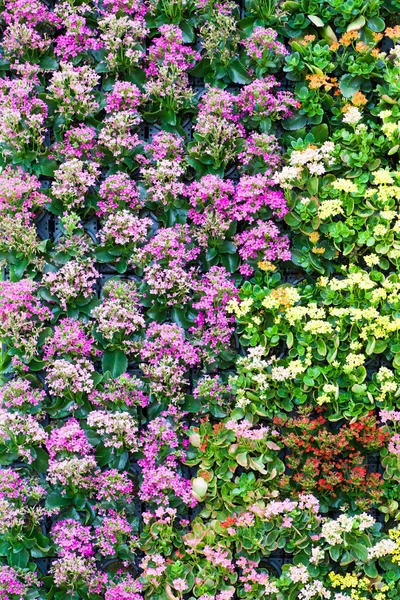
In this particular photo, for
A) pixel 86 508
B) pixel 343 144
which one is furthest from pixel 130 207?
pixel 86 508

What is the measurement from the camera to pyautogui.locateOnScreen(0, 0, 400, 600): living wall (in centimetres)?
297

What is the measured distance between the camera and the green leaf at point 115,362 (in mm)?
3076

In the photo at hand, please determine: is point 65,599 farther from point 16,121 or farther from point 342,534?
point 16,121

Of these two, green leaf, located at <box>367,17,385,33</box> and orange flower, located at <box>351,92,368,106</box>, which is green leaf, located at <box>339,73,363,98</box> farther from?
green leaf, located at <box>367,17,385,33</box>

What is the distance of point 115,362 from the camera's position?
3080 millimetres

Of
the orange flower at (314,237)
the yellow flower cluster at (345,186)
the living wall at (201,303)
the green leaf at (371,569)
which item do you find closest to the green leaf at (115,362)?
the living wall at (201,303)

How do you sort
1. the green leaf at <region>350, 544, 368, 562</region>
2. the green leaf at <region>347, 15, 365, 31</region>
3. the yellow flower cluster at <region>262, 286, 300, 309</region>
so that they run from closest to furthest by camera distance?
the green leaf at <region>350, 544, 368, 562</region> → the yellow flower cluster at <region>262, 286, 300, 309</region> → the green leaf at <region>347, 15, 365, 31</region>

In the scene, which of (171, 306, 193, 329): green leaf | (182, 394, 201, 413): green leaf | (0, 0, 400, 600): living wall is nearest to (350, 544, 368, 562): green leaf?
(0, 0, 400, 600): living wall

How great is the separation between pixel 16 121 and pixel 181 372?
1223 mm

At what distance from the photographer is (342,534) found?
2.91 m

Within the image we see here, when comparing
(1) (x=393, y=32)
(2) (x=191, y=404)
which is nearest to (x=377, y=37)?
(1) (x=393, y=32)

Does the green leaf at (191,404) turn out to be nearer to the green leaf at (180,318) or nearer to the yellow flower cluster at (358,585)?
the green leaf at (180,318)

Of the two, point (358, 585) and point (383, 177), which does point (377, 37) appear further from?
point (358, 585)

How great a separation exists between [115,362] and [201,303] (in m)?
0.43
